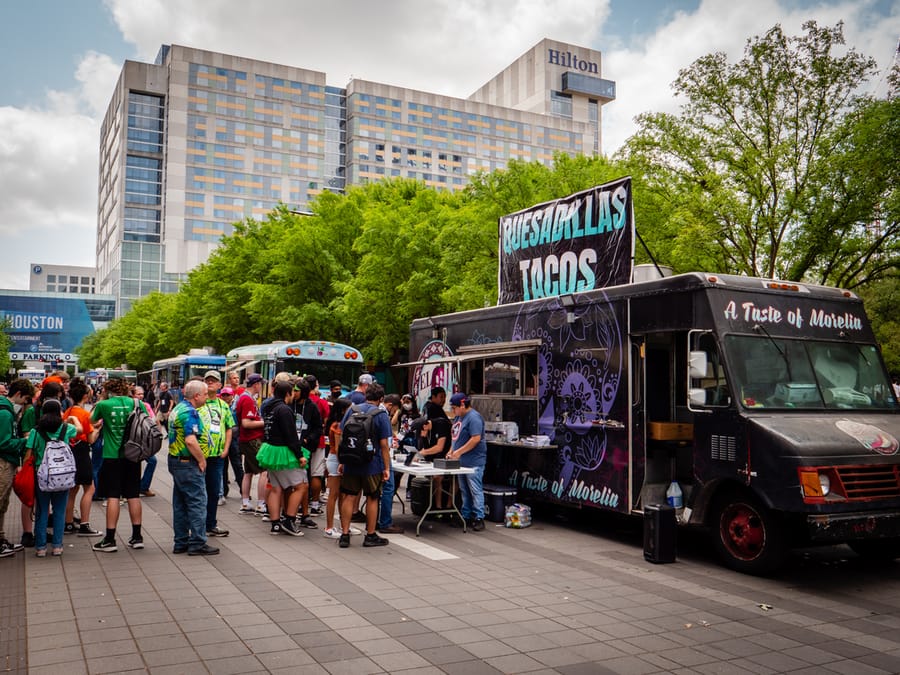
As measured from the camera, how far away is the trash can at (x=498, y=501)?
1076 centimetres

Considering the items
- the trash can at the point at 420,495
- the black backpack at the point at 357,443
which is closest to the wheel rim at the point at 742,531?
the black backpack at the point at 357,443

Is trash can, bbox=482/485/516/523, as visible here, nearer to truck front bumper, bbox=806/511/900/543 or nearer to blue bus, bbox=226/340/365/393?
truck front bumper, bbox=806/511/900/543

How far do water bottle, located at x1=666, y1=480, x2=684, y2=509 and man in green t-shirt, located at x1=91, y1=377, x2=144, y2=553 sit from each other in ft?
19.5

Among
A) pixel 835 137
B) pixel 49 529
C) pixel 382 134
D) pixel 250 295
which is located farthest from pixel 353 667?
pixel 382 134

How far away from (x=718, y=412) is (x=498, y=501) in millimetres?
3813

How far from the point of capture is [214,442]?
8930 mm

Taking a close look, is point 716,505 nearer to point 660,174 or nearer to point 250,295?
point 660,174

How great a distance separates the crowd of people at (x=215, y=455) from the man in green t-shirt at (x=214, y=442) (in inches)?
0.7

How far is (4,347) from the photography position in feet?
198

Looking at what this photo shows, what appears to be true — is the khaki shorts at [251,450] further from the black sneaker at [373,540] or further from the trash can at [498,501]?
the trash can at [498,501]

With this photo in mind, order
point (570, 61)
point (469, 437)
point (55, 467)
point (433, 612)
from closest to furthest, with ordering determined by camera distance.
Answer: point (433, 612) < point (55, 467) < point (469, 437) < point (570, 61)

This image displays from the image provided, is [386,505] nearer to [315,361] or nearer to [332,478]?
[332,478]

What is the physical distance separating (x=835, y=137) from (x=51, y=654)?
16944 mm

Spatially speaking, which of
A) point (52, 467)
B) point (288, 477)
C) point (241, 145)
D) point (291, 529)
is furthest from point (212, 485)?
point (241, 145)
